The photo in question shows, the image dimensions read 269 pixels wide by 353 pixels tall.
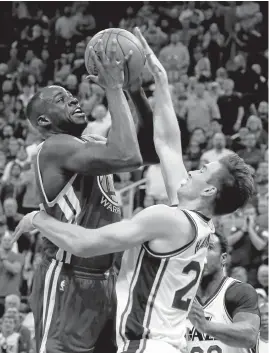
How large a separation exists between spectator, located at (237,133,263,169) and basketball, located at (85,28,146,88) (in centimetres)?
761

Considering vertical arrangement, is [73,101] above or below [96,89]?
above

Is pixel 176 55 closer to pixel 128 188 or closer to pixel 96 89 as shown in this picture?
pixel 96 89

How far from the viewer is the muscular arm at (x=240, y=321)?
14.7 feet

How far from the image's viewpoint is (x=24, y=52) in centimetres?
1758

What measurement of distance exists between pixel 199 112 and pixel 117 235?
31.8 feet

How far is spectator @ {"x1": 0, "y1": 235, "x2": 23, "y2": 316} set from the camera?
9.88 meters

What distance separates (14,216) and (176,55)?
5663mm

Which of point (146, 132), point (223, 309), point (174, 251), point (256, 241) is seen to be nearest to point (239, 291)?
point (223, 309)

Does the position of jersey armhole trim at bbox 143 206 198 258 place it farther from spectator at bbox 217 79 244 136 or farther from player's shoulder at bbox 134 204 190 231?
spectator at bbox 217 79 244 136

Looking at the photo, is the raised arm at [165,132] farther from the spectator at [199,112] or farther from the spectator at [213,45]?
the spectator at [213,45]

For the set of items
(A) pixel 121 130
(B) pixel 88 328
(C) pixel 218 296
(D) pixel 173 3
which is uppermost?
(A) pixel 121 130

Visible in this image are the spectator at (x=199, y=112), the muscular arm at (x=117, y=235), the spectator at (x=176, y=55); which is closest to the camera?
the muscular arm at (x=117, y=235)

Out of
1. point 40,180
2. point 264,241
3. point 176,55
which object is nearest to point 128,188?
point 264,241

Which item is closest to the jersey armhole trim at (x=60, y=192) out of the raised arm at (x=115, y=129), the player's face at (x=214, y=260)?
the raised arm at (x=115, y=129)
